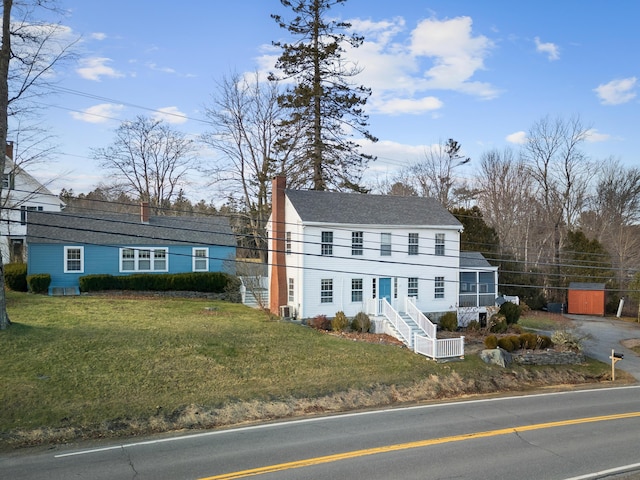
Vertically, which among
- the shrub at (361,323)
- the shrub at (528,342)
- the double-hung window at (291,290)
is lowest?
the shrub at (528,342)

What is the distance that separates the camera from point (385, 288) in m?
28.3

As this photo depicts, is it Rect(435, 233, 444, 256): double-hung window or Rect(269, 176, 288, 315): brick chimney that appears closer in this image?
Rect(269, 176, 288, 315): brick chimney

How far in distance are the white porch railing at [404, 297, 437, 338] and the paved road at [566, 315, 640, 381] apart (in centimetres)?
865

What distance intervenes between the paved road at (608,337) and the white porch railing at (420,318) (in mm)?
8655

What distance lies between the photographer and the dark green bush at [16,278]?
3209 cm

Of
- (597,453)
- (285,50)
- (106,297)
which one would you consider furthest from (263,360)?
(285,50)

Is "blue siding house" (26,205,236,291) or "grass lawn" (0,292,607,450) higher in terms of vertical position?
"blue siding house" (26,205,236,291)

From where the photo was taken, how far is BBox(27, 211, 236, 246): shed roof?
33031mm

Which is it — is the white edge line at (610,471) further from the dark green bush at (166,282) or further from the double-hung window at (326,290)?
the dark green bush at (166,282)

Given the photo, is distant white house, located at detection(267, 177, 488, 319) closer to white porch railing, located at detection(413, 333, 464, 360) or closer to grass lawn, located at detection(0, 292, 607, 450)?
grass lawn, located at detection(0, 292, 607, 450)

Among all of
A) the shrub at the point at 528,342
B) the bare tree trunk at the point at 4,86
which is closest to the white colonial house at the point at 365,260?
the shrub at the point at 528,342

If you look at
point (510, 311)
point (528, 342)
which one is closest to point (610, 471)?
point (528, 342)

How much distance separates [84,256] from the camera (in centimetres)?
3316

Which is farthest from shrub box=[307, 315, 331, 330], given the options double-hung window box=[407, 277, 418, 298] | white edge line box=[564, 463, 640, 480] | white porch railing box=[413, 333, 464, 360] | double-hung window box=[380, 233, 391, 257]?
white edge line box=[564, 463, 640, 480]
